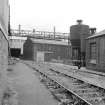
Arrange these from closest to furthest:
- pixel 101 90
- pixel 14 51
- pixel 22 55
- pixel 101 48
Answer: pixel 101 90 → pixel 101 48 → pixel 14 51 → pixel 22 55

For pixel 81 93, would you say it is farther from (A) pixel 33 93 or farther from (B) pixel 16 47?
(B) pixel 16 47

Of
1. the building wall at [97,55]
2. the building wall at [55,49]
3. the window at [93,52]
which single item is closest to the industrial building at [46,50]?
the building wall at [55,49]

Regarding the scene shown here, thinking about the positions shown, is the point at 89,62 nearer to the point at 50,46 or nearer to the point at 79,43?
the point at 79,43

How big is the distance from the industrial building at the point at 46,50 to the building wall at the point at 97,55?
32.9 meters

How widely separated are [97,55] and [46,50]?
3684cm

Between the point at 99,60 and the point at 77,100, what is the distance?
1627 centimetres

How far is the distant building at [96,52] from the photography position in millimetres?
21719

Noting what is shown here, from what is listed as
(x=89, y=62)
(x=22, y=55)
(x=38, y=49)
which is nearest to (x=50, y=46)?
(x=38, y=49)

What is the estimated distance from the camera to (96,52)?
2345 cm

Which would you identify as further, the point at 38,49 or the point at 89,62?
the point at 38,49

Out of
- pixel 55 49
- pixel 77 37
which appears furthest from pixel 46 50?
pixel 77 37

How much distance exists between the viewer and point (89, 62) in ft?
84.4

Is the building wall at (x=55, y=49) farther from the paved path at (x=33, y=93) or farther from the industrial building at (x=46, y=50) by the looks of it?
the paved path at (x=33, y=93)

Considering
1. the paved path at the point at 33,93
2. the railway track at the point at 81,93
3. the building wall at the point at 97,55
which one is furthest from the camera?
the building wall at the point at 97,55
